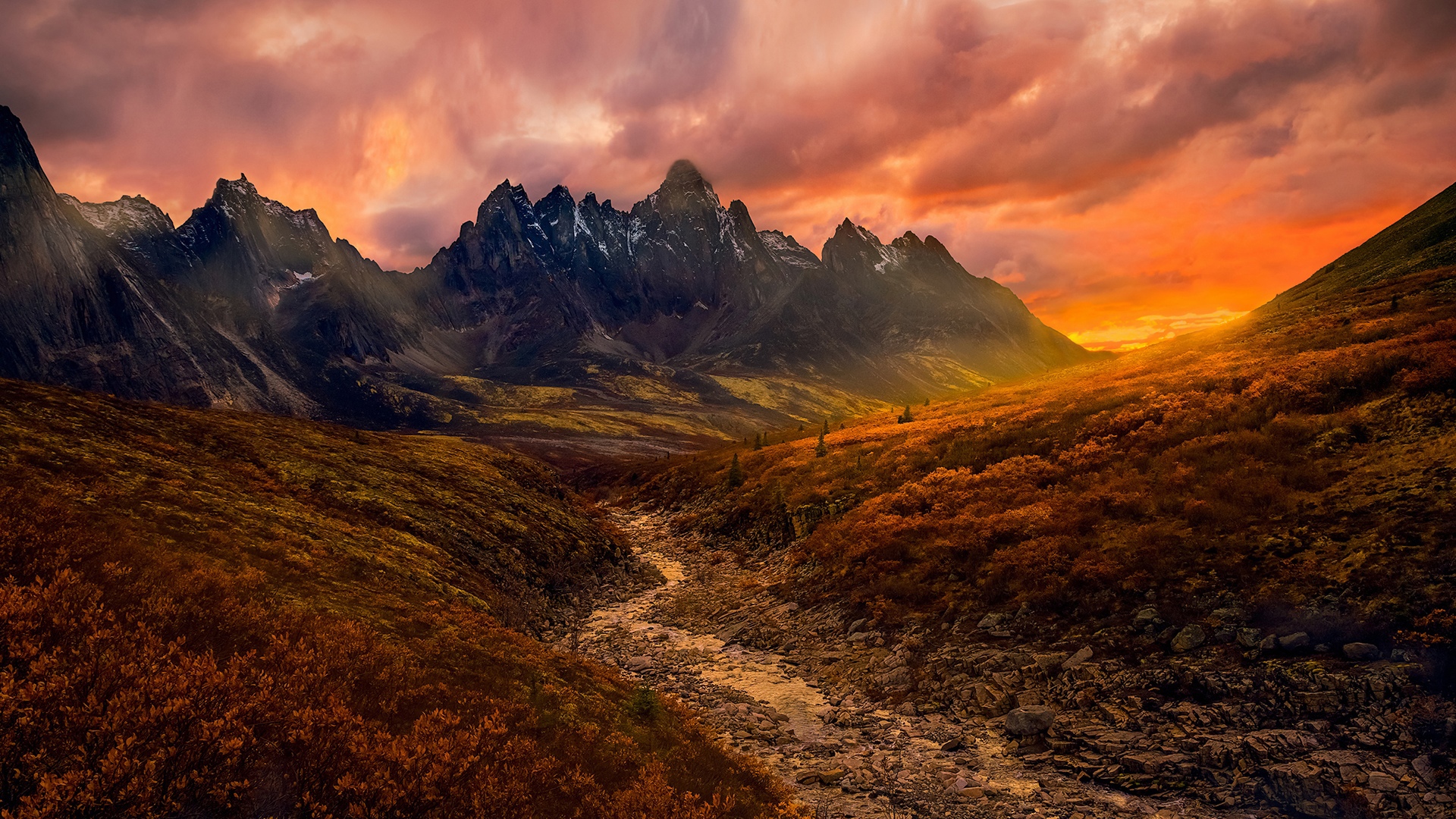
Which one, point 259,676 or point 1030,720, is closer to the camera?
point 259,676

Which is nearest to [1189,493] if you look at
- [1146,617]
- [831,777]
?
[1146,617]

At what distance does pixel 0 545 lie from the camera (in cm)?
1004

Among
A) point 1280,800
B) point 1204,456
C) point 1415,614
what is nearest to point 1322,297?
point 1204,456

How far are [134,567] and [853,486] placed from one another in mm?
34051

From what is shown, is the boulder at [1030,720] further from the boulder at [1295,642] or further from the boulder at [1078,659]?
the boulder at [1295,642]

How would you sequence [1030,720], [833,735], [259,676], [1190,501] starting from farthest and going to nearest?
[1190,501] < [833,735] < [1030,720] < [259,676]

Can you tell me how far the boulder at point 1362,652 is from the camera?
42.5 feet

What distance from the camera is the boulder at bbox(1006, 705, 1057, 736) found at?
50.0ft

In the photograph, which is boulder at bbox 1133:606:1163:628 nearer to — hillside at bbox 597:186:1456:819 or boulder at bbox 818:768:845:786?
hillside at bbox 597:186:1456:819

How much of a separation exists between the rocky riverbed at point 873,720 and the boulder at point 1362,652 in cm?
459

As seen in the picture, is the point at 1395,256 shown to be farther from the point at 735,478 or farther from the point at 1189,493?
the point at 735,478

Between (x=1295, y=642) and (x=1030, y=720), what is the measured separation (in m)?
6.40

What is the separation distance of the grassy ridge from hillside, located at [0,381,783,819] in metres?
13.2

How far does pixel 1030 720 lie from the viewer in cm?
1545
